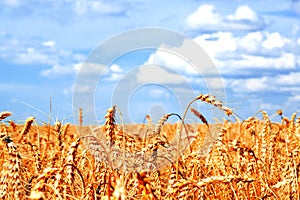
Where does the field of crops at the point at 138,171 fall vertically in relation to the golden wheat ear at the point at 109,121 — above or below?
below

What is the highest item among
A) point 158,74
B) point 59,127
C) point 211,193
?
point 158,74

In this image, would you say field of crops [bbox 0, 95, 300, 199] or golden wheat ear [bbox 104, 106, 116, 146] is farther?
golden wheat ear [bbox 104, 106, 116, 146]

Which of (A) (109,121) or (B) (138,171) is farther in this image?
(B) (138,171)

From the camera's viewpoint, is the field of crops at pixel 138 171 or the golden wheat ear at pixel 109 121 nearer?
the field of crops at pixel 138 171

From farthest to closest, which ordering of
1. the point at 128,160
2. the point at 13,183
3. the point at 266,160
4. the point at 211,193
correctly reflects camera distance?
the point at 266,160 → the point at 211,193 → the point at 128,160 → the point at 13,183

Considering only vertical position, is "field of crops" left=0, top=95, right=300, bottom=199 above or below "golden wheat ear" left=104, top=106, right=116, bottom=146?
below

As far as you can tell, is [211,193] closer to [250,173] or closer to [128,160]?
[250,173]

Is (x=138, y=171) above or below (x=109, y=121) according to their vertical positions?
below

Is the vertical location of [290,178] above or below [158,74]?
below

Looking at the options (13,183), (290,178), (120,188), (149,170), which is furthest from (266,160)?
(120,188)

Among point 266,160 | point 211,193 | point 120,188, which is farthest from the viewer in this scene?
point 266,160

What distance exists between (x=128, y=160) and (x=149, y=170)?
0.14 metres

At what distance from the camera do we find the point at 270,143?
175 inches

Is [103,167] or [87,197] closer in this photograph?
[87,197]
